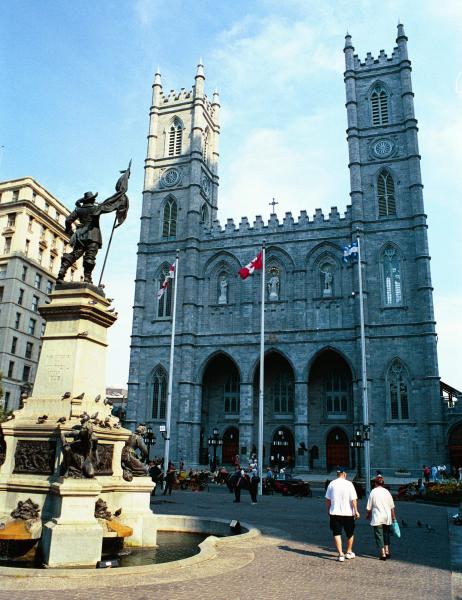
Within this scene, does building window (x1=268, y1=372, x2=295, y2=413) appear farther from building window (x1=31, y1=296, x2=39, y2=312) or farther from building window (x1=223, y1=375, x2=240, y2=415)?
building window (x1=31, y1=296, x2=39, y2=312)

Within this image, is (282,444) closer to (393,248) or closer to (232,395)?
(232,395)

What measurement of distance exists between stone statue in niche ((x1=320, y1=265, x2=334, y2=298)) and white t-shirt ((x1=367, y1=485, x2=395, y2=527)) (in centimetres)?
3427

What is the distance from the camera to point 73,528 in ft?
25.3

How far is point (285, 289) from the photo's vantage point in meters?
44.8

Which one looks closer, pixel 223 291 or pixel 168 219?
pixel 223 291

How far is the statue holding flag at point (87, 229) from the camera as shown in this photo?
1058 cm

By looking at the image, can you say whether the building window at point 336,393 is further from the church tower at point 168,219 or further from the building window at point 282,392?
the church tower at point 168,219

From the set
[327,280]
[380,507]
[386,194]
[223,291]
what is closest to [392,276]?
[327,280]

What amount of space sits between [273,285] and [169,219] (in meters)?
12.7

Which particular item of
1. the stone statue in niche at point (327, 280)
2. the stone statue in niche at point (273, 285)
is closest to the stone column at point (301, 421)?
the stone statue in niche at point (327, 280)

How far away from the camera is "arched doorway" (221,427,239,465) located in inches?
1756

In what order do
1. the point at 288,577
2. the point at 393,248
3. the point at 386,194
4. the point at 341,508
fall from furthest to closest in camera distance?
the point at 386,194, the point at 393,248, the point at 341,508, the point at 288,577

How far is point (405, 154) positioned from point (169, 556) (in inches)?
1683

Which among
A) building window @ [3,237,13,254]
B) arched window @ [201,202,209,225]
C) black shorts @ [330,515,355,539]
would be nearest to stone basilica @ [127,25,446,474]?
arched window @ [201,202,209,225]
